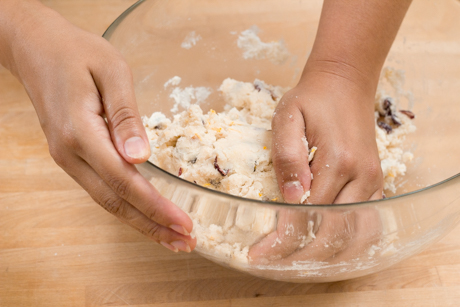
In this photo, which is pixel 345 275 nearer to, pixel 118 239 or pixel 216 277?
pixel 216 277

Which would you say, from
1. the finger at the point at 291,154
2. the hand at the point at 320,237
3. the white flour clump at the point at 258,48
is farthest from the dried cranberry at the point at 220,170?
the white flour clump at the point at 258,48

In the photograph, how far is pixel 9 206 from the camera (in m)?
1.20

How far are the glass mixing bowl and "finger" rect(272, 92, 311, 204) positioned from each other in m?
0.15

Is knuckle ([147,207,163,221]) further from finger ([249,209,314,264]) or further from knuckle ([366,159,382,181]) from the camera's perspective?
knuckle ([366,159,382,181])

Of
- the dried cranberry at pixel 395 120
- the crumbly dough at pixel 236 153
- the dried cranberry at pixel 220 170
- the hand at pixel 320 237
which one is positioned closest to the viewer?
the hand at pixel 320 237

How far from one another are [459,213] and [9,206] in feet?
3.75

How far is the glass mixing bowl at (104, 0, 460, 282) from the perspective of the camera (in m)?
0.77

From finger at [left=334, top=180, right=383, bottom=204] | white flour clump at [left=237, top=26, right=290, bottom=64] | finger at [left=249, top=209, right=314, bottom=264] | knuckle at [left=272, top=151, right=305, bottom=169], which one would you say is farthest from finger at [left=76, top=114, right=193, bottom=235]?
white flour clump at [left=237, top=26, right=290, bottom=64]

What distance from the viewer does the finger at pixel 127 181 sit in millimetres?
802

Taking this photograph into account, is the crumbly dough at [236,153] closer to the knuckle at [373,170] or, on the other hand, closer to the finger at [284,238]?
the finger at [284,238]

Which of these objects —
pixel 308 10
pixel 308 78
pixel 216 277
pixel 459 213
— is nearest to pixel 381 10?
pixel 308 78

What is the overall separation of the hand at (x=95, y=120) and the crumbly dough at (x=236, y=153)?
7 cm

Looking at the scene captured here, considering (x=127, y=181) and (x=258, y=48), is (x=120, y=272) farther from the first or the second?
(x=258, y=48)

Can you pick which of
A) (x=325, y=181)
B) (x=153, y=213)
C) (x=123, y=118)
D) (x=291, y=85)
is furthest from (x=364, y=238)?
(x=291, y=85)
